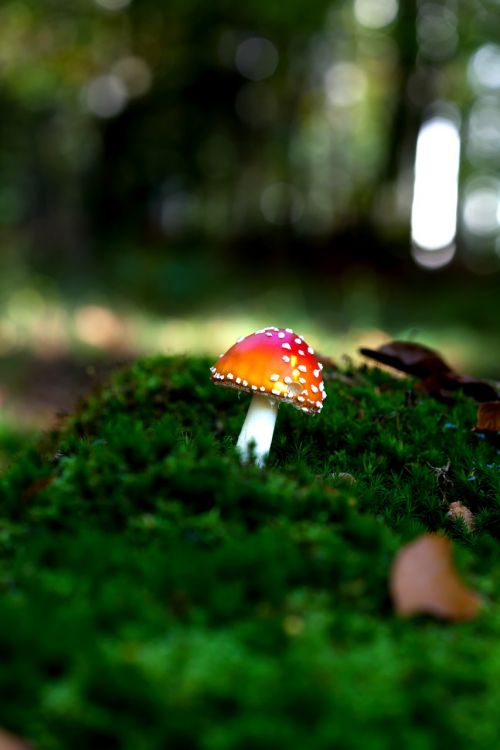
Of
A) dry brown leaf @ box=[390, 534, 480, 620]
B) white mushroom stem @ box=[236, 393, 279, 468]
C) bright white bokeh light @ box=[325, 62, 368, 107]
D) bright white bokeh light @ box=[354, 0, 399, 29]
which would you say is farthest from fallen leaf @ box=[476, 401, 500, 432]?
bright white bokeh light @ box=[325, 62, 368, 107]

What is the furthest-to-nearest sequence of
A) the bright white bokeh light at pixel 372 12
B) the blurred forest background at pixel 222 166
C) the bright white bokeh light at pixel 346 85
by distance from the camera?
1. the bright white bokeh light at pixel 346 85
2. the bright white bokeh light at pixel 372 12
3. the blurred forest background at pixel 222 166

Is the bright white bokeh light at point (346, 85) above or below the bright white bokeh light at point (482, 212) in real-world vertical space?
below

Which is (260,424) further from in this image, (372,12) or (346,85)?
(346,85)

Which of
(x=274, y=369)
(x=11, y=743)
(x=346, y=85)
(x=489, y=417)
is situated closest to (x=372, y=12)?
(x=346, y=85)

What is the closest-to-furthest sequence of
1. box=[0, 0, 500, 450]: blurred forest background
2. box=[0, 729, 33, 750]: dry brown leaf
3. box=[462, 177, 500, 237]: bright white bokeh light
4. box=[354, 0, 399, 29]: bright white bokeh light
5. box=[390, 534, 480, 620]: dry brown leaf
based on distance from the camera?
box=[0, 729, 33, 750]: dry brown leaf
box=[390, 534, 480, 620]: dry brown leaf
box=[0, 0, 500, 450]: blurred forest background
box=[354, 0, 399, 29]: bright white bokeh light
box=[462, 177, 500, 237]: bright white bokeh light

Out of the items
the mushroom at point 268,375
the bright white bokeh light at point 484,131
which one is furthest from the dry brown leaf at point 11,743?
the bright white bokeh light at point 484,131

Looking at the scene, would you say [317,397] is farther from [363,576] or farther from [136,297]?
[136,297]

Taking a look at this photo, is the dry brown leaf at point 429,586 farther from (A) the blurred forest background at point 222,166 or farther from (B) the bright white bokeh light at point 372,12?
(B) the bright white bokeh light at point 372,12

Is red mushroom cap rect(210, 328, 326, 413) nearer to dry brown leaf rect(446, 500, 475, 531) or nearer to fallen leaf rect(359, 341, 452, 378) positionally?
dry brown leaf rect(446, 500, 475, 531)
